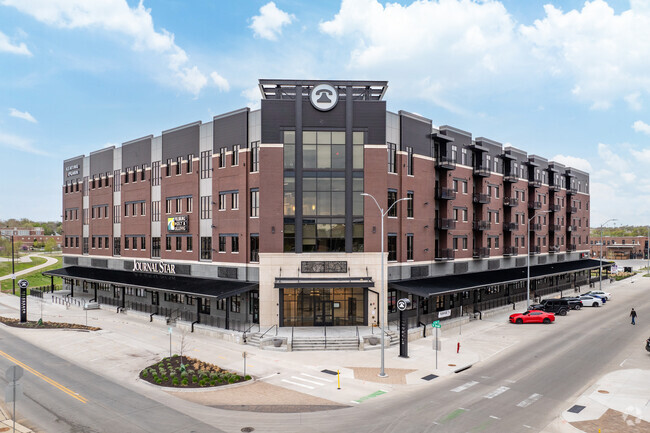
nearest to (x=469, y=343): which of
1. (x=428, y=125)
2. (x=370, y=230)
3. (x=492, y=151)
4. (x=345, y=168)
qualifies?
(x=370, y=230)

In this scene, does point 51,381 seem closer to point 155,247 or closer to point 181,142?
point 155,247

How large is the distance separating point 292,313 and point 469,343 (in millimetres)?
15029

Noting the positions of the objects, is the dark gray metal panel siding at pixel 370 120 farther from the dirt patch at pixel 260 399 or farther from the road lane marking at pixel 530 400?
the road lane marking at pixel 530 400

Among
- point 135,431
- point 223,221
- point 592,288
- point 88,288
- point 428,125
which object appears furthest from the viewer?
point 592,288

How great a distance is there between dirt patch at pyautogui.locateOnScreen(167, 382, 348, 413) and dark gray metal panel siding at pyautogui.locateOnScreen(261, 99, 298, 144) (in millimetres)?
22103

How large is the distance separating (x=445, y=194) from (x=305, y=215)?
17.0 metres

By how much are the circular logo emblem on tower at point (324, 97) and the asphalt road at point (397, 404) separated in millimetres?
21343

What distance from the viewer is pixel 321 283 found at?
3562cm

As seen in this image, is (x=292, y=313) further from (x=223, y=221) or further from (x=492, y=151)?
(x=492, y=151)

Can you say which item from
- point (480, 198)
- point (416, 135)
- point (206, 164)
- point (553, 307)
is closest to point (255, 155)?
point (206, 164)

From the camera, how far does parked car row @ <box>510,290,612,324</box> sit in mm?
42000

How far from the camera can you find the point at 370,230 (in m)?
38.0

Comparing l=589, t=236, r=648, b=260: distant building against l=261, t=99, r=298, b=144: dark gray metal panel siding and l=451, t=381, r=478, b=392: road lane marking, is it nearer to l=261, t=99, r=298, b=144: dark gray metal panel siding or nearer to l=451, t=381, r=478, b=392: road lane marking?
l=261, t=99, r=298, b=144: dark gray metal panel siding

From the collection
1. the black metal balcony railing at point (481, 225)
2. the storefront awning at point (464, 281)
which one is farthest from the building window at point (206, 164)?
the black metal balcony railing at point (481, 225)
